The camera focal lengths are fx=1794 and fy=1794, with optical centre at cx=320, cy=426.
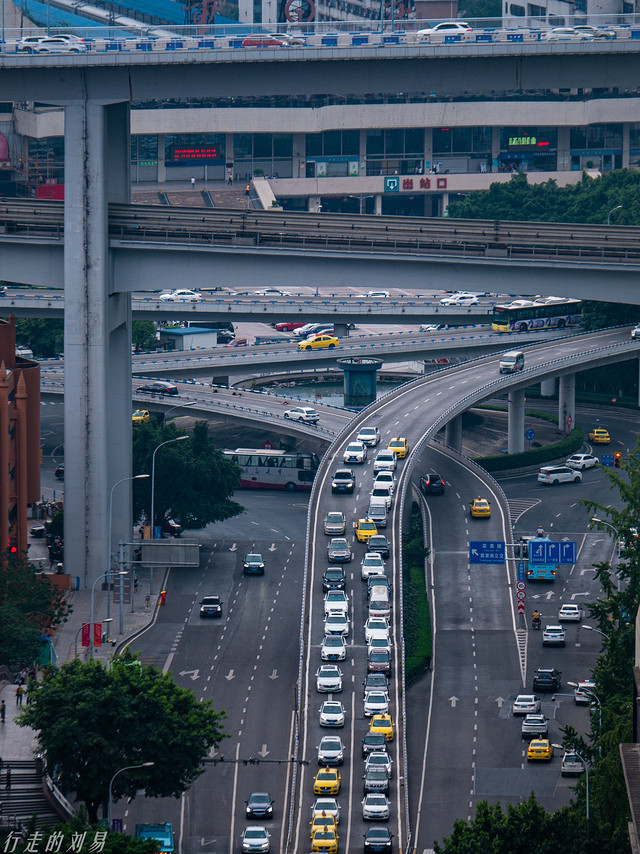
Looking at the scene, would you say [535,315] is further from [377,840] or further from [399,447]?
[377,840]

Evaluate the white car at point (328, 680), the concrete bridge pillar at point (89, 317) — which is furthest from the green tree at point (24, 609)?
the white car at point (328, 680)

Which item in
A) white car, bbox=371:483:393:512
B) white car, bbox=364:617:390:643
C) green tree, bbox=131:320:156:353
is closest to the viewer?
white car, bbox=364:617:390:643

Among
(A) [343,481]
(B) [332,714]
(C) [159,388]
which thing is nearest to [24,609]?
(B) [332,714]

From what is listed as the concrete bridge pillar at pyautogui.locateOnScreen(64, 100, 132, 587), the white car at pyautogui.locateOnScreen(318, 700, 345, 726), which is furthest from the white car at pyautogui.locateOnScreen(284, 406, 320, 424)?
the white car at pyautogui.locateOnScreen(318, 700, 345, 726)

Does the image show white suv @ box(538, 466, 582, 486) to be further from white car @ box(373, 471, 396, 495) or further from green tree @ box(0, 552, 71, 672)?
green tree @ box(0, 552, 71, 672)

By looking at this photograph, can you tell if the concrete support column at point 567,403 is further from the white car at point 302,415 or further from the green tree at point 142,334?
the green tree at point 142,334
